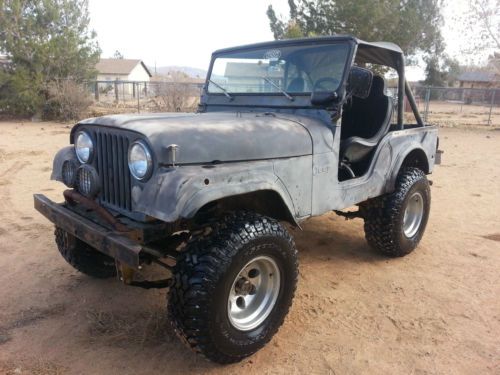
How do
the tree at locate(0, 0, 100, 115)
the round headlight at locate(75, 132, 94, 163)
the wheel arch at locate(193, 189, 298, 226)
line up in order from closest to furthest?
the wheel arch at locate(193, 189, 298, 226), the round headlight at locate(75, 132, 94, 163), the tree at locate(0, 0, 100, 115)

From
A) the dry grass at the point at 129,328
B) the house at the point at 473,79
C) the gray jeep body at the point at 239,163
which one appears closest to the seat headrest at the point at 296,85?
the gray jeep body at the point at 239,163

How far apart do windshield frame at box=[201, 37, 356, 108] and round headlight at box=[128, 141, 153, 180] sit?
1479mm

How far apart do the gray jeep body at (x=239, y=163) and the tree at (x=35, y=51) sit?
54.6 feet

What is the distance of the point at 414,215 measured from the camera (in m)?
4.49

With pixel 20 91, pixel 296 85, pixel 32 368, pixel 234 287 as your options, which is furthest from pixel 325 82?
pixel 20 91

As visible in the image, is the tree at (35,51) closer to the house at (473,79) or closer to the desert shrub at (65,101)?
the desert shrub at (65,101)

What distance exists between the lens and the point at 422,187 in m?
4.34

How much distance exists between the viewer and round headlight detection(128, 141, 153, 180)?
2404mm

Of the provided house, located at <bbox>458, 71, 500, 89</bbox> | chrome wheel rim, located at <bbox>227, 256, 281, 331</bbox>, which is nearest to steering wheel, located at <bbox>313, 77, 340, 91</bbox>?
chrome wheel rim, located at <bbox>227, 256, 281, 331</bbox>

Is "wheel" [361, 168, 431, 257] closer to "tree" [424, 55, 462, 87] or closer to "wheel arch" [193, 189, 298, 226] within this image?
"wheel arch" [193, 189, 298, 226]

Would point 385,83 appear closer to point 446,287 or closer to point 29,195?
point 446,287

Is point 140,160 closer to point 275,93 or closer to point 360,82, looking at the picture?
point 275,93

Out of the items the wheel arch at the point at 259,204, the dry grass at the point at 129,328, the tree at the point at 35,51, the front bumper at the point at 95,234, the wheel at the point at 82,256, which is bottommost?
the dry grass at the point at 129,328

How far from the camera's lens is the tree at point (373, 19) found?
17719mm
